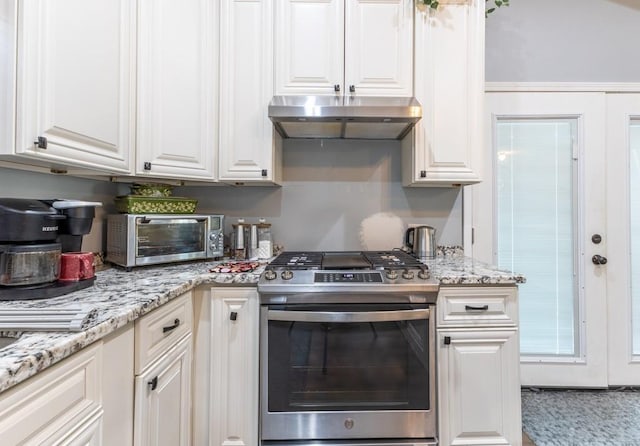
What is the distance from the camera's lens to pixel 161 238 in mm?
1677

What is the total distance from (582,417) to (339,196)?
1.90 metres

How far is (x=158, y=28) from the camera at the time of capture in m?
1.55

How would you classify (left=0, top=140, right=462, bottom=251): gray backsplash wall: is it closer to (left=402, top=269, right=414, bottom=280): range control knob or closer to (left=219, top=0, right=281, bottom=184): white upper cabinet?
(left=219, top=0, right=281, bottom=184): white upper cabinet

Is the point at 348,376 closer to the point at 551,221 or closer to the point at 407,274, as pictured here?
the point at 407,274

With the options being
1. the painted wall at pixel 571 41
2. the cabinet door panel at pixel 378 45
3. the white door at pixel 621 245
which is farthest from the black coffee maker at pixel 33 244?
the white door at pixel 621 245

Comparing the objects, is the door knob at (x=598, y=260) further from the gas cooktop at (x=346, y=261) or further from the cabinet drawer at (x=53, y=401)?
the cabinet drawer at (x=53, y=401)

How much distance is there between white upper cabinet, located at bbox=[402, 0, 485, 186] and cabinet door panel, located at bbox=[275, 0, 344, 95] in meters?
0.44

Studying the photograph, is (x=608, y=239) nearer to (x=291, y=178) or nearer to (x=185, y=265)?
(x=291, y=178)

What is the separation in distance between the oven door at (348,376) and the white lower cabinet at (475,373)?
3.3 inches

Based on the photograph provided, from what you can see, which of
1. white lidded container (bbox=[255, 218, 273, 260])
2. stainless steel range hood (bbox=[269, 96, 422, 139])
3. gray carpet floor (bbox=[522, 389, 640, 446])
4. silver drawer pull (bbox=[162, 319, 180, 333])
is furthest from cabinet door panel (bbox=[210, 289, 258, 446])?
gray carpet floor (bbox=[522, 389, 640, 446])

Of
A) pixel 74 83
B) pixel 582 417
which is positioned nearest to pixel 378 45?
pixel 74 83


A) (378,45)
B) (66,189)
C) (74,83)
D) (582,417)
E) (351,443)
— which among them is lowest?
(582,417)

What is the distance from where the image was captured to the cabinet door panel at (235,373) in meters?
1.49

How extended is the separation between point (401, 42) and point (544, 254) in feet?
5.42
